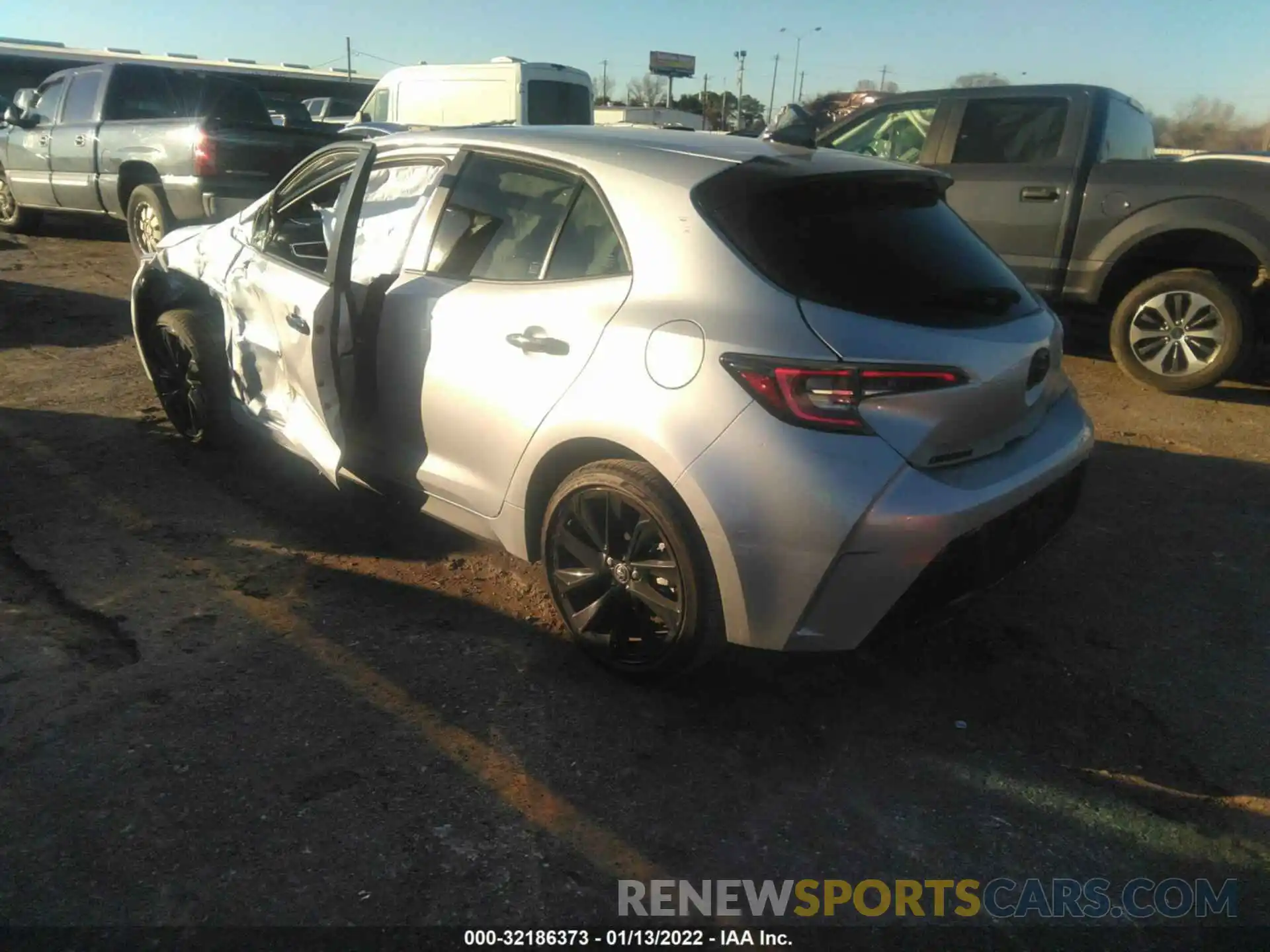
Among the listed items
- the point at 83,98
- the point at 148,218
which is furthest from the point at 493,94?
the point at 148,218

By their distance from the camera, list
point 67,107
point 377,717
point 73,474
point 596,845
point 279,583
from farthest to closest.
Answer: point 67,107, point 73,474, point 279,583, point 377,717, point 596,845

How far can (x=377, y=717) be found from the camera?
2.93 m

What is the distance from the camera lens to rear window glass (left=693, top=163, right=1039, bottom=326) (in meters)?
2.73

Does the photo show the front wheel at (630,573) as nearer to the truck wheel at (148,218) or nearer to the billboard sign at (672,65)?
the truck wheel at (148,218)

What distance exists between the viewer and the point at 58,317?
770 cm

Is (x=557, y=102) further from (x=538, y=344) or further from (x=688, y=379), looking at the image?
(x=688, y=379)

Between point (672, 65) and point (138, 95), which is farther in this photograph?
point (672, 65)

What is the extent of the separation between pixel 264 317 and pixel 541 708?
2208 millimetres

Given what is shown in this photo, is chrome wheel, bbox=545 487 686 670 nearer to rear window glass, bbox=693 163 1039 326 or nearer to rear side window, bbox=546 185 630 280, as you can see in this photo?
rear side window, bbox=546 185 630 280

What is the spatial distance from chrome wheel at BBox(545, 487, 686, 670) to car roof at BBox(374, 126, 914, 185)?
3.42ft

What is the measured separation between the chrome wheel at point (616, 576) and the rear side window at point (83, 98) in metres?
9.86

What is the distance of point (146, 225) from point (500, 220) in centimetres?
753

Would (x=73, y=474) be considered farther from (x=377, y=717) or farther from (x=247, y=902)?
(x=247, y=902)

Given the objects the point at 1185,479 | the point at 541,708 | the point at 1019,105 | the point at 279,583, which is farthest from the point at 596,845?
the point at 1019,105
